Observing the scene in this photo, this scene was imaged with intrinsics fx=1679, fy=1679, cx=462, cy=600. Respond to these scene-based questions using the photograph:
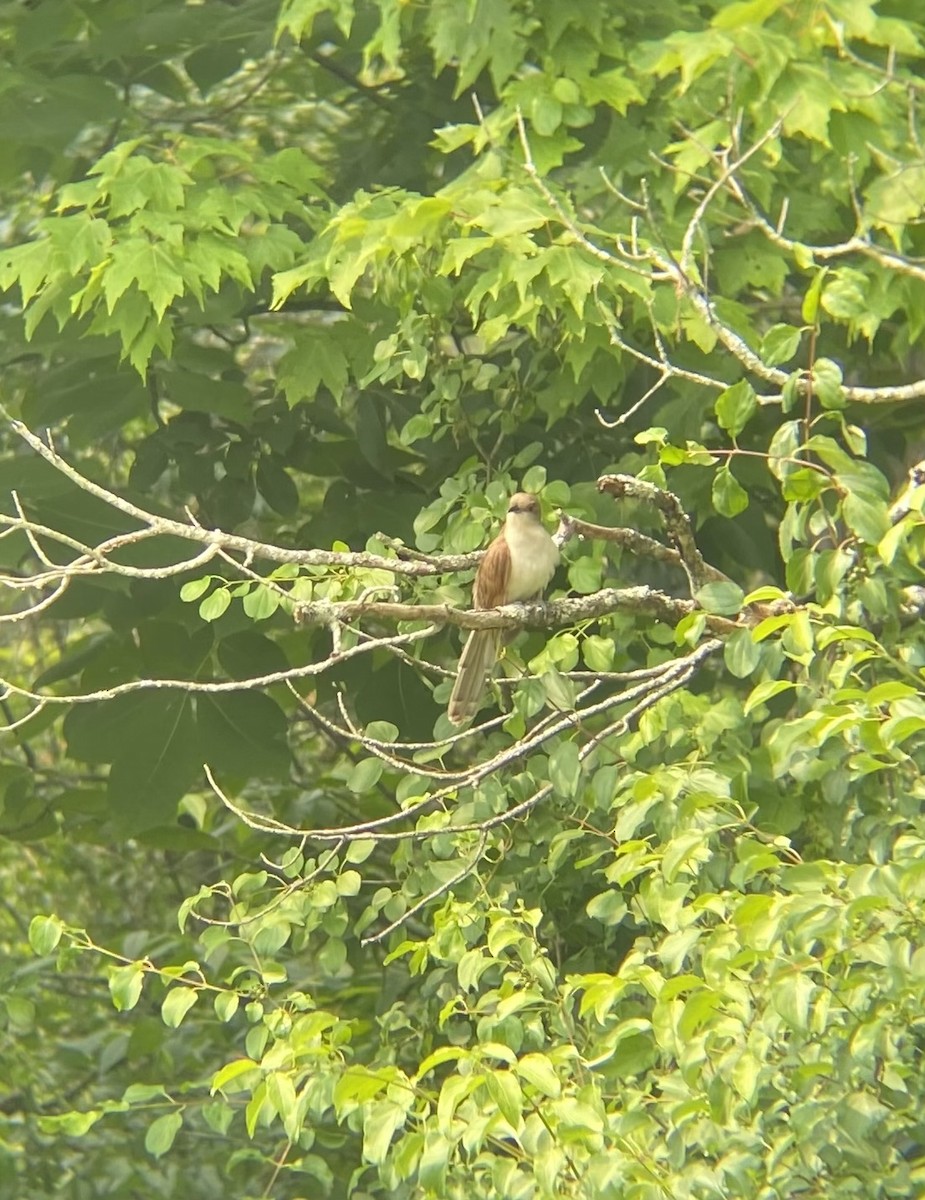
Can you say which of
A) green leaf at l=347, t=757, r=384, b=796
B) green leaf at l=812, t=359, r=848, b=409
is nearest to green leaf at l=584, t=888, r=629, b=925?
green leaf at l=347, t=757, r=384, b=796

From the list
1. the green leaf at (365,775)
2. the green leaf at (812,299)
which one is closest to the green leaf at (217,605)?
the green leaf at (365,775)

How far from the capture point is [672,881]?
2.92 meters

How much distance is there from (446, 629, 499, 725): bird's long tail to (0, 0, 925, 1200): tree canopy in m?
0.09

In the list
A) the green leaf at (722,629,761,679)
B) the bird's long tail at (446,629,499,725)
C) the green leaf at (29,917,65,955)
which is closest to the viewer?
the green leaf at (722,629,761,679)

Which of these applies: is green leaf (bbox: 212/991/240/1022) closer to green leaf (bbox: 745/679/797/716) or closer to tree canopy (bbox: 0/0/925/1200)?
tree canopy (bbox: 0/0/925/1200)

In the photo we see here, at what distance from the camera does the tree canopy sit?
279cm

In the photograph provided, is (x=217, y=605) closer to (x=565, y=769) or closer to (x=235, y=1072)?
(x=565, y=769)

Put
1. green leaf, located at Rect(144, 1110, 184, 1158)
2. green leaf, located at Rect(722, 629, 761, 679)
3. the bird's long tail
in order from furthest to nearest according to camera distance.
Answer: the bird's long tail < green leaf, located at Rect(144, 1110, 184, 1158) < green leaf, located at Rect(722, 629, 761, 679)

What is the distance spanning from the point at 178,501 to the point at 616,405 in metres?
1.49

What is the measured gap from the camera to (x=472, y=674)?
4098mm

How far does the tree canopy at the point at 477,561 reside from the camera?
2795mm

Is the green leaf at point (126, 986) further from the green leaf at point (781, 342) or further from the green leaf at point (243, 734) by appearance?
the green leaf at point (781, 342)

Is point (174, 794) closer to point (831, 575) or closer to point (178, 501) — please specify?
point (178, 501)

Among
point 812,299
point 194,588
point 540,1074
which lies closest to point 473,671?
point 194,588
